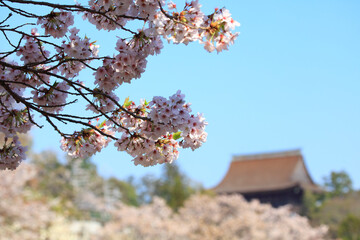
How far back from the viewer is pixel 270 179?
30188 mm

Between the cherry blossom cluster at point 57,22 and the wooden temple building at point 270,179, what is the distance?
88.2 ft

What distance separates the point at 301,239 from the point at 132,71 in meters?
13.8

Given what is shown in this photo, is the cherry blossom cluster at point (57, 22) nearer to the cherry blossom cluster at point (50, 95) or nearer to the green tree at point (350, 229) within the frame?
the cherry blossom cluster at point (50, 95)

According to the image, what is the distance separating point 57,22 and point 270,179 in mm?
28568

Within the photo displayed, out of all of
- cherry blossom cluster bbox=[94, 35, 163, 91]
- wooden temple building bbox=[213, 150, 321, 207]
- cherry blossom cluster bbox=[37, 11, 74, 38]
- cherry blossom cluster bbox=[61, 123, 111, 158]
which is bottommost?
cherry blossom cluster bbox=[61, 123, 111, 158]

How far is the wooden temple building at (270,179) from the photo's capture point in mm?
28781

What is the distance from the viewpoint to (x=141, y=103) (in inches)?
104

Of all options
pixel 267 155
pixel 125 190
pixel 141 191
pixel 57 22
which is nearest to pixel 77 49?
pixel 57 22

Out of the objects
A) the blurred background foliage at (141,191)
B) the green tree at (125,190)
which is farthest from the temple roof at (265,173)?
the green tree at (125,190)

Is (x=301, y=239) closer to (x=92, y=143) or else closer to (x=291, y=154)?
(x=92, y=143)

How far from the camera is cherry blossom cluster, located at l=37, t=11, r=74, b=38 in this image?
266cm

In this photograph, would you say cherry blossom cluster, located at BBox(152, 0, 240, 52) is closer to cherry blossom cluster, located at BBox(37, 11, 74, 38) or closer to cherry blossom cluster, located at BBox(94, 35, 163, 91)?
cherry blossom cluster, located at BBox(94, 35, 163, 91)

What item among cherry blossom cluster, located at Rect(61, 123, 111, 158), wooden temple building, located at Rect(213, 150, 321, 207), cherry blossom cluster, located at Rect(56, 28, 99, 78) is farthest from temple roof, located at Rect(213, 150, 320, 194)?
cherry blossom cluster, located at Rect(56, 28, 99, 78)

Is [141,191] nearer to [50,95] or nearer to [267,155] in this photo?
[267,155]
